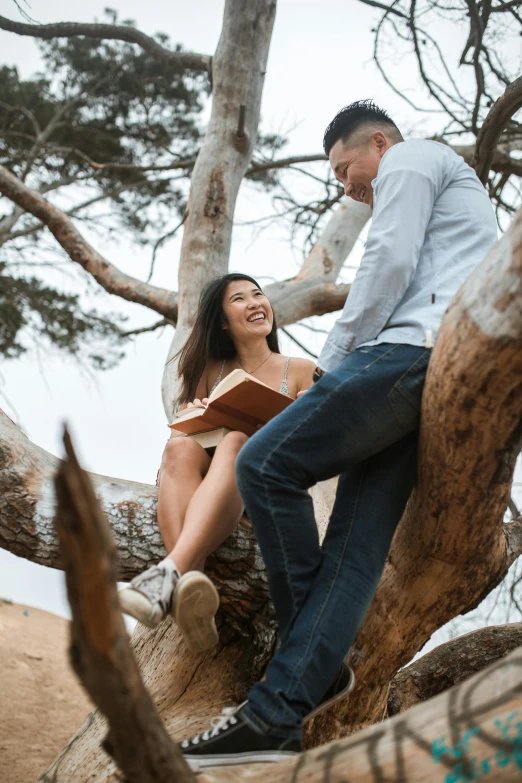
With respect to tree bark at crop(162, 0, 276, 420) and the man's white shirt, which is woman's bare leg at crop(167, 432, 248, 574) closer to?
the man's white shirt

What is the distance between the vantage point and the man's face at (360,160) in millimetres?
2160

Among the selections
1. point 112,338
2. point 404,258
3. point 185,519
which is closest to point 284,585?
point 185,519

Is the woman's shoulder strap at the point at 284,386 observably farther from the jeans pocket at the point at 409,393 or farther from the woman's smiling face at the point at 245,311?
the jeans pocket at the point at 409,393

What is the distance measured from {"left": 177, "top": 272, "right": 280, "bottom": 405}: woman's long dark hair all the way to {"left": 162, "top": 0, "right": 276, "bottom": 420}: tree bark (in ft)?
5.44

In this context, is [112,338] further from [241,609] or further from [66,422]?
[66,422]

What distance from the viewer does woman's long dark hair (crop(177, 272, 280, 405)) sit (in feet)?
9.39

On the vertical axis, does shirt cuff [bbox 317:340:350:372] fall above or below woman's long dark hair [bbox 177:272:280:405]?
below

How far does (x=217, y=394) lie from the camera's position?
2.13 metres

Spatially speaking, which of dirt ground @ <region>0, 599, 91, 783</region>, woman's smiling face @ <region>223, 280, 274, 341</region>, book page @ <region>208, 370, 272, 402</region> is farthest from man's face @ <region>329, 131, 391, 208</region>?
dirt ground @ <region>0, 599, 91, 783</region>

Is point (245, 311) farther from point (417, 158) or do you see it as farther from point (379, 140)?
point (417, 158)

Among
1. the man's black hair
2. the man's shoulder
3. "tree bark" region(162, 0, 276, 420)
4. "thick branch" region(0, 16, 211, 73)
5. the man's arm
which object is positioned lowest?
the man's arm

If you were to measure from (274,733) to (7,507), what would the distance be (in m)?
1.17

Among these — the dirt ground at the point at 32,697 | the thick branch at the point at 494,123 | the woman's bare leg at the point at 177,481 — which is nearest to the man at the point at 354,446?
the woman's bare leg at the point at 177,481

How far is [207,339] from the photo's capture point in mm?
2916
